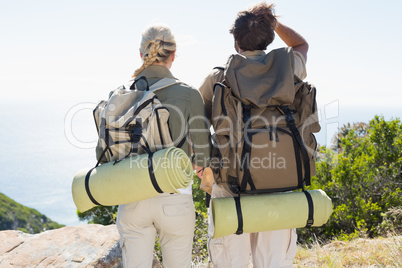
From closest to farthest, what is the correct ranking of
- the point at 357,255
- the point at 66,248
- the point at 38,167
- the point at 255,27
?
the point at 255,27 < the point at 66,248 < the point at 357,255 < the point at 38,167

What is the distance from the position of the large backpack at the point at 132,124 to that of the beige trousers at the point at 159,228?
1.08 ft

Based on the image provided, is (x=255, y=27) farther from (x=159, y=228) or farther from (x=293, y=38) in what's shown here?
(x=159, y=228)

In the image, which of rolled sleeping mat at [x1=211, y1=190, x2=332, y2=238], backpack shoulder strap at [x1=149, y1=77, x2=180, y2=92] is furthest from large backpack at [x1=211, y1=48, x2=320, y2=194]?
backpack shoulder strap at [x1=149, y1=77, x2=180, y2=92]

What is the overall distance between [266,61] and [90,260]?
2.34m

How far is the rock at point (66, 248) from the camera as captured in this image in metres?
3.43

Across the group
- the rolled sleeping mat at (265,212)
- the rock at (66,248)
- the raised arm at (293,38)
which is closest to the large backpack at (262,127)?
the rolled sleeping mat at (265,212)

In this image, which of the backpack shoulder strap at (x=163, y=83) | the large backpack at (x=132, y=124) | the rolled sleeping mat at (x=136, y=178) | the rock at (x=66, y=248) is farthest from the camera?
the rock at (x=66, y=248)

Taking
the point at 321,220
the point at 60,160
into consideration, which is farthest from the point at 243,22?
the point at 60,160

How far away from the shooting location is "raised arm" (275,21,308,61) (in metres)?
2.74

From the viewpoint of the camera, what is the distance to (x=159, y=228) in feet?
7.68

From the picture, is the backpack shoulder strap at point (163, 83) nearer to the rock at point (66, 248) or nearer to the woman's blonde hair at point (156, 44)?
the woman's blonde hair at point (156, 44)

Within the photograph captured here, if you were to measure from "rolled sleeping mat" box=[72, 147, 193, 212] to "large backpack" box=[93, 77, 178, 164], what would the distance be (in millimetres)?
98

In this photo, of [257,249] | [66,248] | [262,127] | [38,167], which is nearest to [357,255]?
[257,249]

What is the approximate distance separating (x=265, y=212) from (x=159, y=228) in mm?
657
